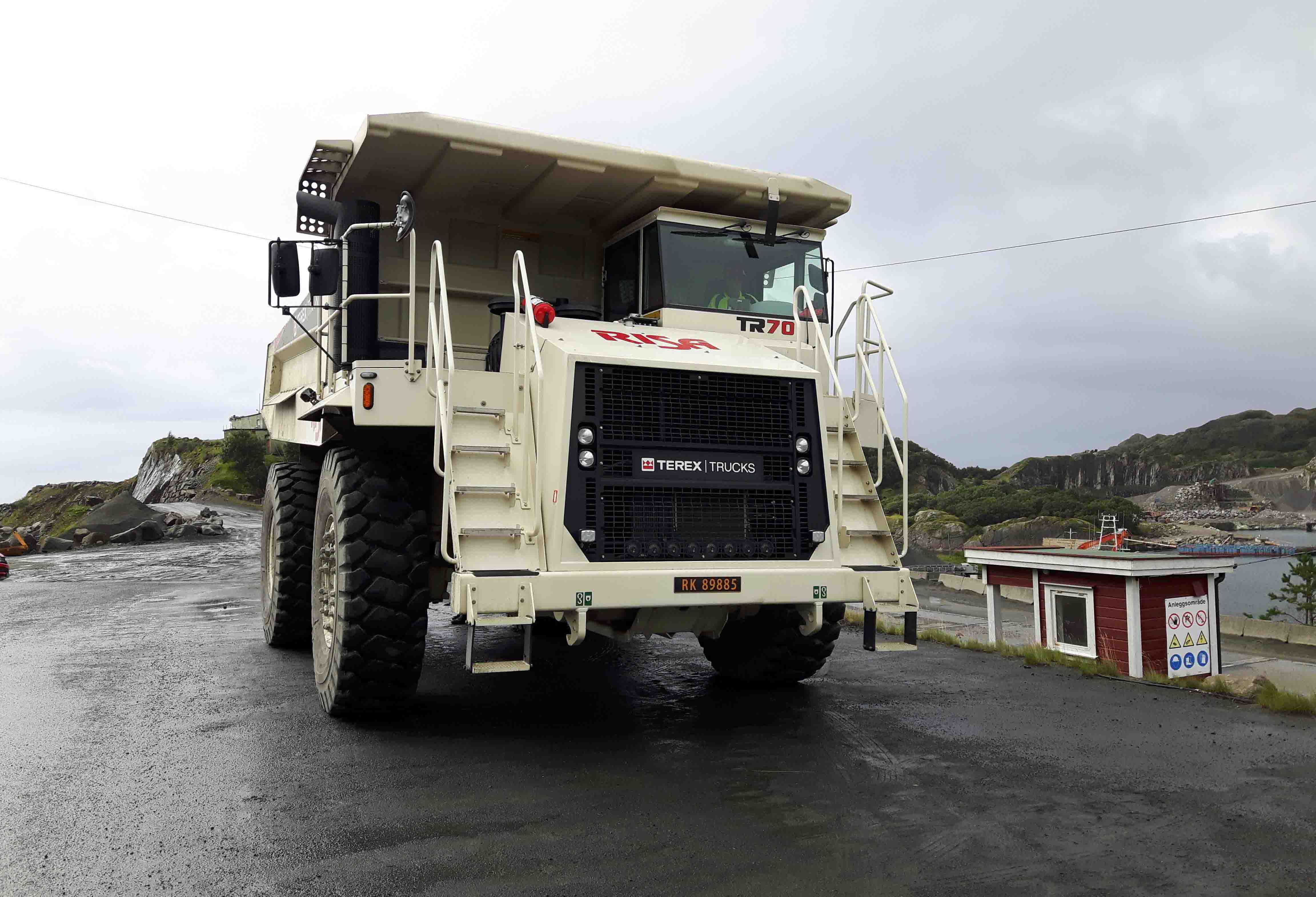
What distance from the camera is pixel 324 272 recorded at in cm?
631

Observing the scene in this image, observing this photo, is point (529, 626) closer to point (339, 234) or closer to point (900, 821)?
point (900, 821)

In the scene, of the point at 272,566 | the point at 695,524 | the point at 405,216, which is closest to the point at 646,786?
the point at 695,524

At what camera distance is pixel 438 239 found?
7.27m

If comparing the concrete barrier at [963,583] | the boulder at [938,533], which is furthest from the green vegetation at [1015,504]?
the concrete barrier at [963,583]

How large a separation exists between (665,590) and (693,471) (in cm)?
71

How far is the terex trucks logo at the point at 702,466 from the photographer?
5.26 metres

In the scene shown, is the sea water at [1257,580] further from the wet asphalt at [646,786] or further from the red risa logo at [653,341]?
the red risa logo at [653,341]

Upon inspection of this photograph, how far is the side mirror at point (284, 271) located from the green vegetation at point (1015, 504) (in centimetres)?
6402

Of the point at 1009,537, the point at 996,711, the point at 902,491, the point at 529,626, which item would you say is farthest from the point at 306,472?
the point at 1009,537

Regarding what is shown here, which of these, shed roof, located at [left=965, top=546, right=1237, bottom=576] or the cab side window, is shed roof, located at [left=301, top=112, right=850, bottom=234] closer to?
the cab side window

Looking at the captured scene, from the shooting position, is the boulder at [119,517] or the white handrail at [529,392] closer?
the white handrail at [529,392]

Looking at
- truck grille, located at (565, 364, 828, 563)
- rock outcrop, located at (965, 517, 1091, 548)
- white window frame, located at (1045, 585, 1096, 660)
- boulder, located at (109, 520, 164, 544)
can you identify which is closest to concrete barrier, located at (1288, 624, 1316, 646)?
white window frame, located at (1045, 585, 1096, 660)

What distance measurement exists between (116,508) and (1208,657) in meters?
27.0

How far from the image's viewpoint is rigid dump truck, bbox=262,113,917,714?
5.11m
